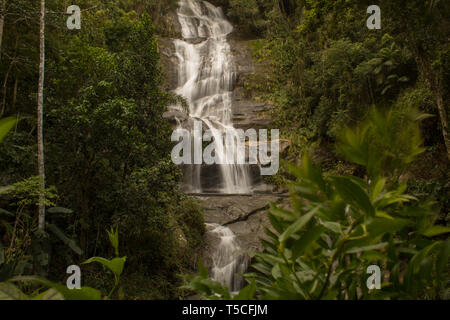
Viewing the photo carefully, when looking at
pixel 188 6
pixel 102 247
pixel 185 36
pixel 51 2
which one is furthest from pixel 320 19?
pixel 188 6

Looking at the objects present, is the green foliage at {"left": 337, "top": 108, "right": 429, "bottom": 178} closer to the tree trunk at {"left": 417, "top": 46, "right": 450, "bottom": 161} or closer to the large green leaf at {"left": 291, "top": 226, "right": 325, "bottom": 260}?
the large green leaf at {"left": 291, "top": 226, "right": 325, "bottom": 260}

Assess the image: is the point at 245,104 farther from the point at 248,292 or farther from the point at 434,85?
the point at 248,292

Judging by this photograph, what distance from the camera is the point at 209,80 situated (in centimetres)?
1878

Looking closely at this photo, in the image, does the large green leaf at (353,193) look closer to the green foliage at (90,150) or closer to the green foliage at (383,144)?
the green foliage at (383,144)

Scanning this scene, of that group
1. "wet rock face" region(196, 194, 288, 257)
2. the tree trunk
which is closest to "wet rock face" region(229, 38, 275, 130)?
"wet rock face" region(196, 194, 288, 257)

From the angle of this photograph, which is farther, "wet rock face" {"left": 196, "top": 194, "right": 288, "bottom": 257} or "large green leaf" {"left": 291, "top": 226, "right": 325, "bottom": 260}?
"wet rock face" {"left": 196, "top": 194, "right": 288, "bottom": 257}

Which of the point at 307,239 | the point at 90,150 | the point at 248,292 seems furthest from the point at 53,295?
the point at 90,150

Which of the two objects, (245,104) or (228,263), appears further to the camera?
(245,104)

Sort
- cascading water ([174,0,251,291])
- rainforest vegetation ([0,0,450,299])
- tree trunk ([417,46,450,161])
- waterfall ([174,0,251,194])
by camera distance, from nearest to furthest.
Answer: rainforest vegetation ([0,0,450,299])
tree trunk ([417,46,450,161])
cascading water ([174,0,251,291])
waterfall ([174,0,251,194])

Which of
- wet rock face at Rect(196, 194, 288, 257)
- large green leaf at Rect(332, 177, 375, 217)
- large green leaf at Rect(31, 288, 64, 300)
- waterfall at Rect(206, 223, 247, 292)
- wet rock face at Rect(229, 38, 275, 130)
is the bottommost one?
waterfall at Rect(206, 223, 247, 292)

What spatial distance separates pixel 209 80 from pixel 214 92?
1.16 metres

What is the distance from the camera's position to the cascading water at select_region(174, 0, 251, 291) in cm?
902
